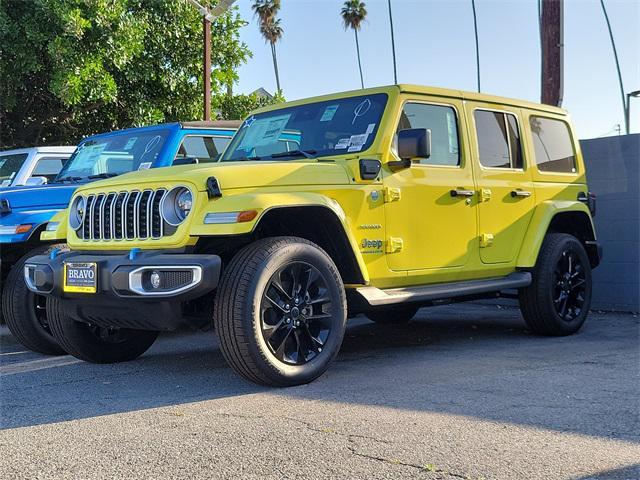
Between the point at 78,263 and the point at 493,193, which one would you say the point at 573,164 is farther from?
the point at 78,263

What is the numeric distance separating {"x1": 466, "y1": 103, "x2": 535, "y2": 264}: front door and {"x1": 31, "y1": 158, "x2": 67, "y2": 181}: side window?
15.9ft

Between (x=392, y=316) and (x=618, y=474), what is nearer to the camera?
(x=618, y=474)

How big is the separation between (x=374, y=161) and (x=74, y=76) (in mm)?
10388

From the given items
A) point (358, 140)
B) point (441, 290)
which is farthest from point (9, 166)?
point (441, 290)

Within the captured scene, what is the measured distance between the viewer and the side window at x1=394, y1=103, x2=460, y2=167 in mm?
6234

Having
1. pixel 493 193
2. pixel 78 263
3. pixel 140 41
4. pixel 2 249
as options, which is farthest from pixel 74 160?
pixel 140 41

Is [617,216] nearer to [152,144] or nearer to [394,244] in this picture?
[394,244]

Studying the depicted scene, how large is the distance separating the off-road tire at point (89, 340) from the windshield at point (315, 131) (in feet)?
5.30

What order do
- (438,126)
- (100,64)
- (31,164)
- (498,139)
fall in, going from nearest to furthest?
(438,126), (498,139), (31,164), (100,64)

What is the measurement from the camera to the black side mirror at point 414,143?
568cm

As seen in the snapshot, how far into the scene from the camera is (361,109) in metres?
6.12

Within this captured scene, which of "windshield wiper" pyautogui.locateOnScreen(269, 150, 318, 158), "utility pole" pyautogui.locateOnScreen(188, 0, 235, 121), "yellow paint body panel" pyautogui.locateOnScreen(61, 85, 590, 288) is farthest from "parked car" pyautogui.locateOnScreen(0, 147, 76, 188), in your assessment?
"utility pole" pyautogui.locateOnScreen(188, 0, 235, 121)

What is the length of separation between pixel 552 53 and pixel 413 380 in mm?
7492

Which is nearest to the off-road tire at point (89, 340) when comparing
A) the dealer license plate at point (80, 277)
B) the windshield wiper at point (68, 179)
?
the dealer license plate at point (80, 277)
